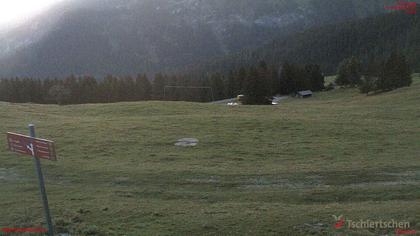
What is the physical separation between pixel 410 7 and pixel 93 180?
71.7ft

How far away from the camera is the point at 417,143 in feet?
108

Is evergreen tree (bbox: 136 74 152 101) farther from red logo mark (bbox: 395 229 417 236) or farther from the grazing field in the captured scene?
red logo mark (bbox: 395 229 417 236)

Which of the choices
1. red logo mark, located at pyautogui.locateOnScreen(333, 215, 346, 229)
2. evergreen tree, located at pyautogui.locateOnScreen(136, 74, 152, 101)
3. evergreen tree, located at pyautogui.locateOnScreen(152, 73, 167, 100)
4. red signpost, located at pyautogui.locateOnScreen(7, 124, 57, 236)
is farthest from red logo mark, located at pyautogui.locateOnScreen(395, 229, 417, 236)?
evergreen tree, located at pyautogui.locateOnScreen(152, 73, 167, 100)

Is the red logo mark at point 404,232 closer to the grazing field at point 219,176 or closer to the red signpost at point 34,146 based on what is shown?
the grazing field at point 219,176

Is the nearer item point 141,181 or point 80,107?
point 141,181

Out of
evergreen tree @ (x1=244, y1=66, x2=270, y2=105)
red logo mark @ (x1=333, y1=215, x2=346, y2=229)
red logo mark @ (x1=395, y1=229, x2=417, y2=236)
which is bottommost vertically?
red logo mark @ (x1=395, y1=229, x2=417, y2=236)

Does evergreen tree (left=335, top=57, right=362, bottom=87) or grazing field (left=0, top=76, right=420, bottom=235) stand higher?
evergreen tree (left=335, top=57, right=362, bottom=87)

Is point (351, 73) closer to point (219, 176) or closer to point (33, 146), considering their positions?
point (219, 176)

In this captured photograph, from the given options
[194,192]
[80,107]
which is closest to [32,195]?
[194,192]

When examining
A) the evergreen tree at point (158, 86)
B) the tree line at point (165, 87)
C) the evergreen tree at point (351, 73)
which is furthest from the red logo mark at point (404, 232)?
the evergreen tree at point (158, 86)

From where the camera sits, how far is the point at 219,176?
2403cm

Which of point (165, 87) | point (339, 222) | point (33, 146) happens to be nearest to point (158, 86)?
point (165, 87)

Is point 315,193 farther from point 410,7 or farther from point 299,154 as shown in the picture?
point 410,7

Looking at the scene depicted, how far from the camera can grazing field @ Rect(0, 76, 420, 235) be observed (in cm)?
1617
